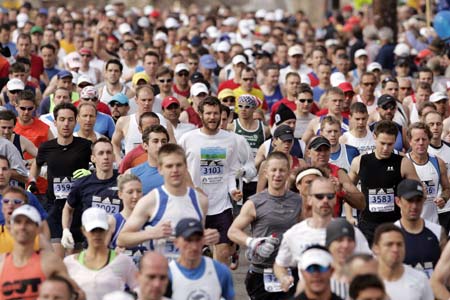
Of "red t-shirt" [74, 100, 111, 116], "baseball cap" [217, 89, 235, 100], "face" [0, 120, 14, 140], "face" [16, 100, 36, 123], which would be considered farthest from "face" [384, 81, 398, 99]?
"face" [0, 120, 14, 140]

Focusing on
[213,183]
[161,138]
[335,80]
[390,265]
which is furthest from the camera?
[335,80]

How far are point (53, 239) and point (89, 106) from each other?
5.58ft

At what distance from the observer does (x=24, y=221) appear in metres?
9.73

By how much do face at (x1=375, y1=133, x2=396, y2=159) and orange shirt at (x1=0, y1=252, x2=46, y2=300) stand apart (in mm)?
4212

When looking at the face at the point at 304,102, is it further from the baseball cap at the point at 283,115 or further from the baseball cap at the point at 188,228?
the baseball cap at the point at 188,228

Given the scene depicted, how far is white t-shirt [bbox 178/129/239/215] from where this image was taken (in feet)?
44.7

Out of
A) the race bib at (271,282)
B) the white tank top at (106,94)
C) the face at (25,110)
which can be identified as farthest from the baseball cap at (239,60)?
the race bib at (271,282)

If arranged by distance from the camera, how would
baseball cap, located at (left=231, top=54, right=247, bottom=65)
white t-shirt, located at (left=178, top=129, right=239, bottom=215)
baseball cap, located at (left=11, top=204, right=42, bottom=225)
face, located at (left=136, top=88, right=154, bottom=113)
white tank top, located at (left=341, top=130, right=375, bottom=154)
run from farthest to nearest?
baseball cap, located at (left=231, top=54, right=247, bottom=65) < face, located at (left=136, top=88, right=154, bottom=113) < white tank top, located at (left=341, top=130, right=375, bottom=154) < white t-shirt, located at (left=178, top=129, right=239, bottom=215) < baseball cap, located at (left=11, top=204, right=42, bottom=225)

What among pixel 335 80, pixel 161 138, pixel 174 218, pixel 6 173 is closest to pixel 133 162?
pixel 161 138

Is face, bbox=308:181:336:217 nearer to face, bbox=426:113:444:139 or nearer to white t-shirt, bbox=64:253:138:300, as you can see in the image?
white t-shirt, bbox=64:253:138:300

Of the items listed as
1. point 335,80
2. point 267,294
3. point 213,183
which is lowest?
point 267,294

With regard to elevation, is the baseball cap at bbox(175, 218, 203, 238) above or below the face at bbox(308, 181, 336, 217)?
below

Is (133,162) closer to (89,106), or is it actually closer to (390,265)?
(89,106)

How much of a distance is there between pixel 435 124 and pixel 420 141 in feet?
4.35
